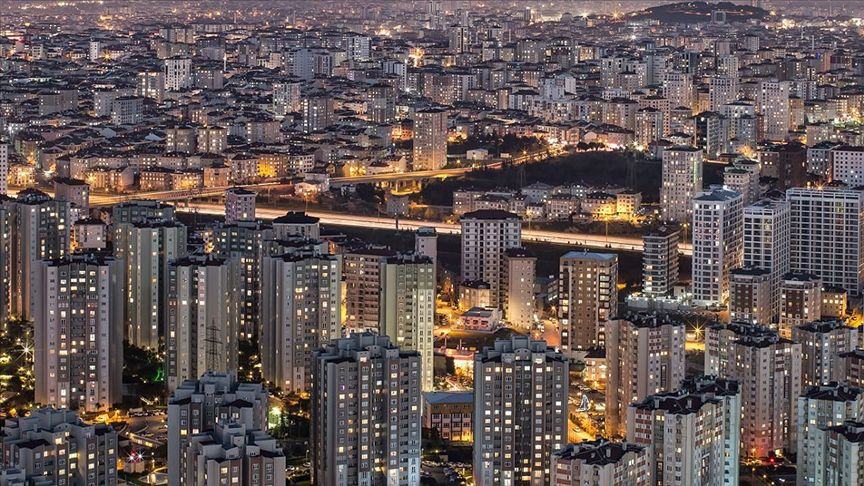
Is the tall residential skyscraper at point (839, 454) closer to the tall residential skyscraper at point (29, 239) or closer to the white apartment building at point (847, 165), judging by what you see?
the tall residential skyscraper at point (29, 239)

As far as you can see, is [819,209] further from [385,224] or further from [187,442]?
[187,442]

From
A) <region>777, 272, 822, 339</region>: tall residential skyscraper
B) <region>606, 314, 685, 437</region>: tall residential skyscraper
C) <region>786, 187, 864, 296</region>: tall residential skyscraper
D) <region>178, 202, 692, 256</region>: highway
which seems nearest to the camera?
<region>606, 314, 685, 437</region>: tall residential skyscraper

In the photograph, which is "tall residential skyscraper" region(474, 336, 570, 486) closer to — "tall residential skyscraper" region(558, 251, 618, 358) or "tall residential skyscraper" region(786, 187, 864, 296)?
"tall residential skyscraper" region(558, 251, 618, 358)

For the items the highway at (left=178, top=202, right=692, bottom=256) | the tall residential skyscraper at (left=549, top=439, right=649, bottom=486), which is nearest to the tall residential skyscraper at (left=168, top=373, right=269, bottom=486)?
the tall residential skyscraper at (left=549, top=439, right=649, bottom=486)

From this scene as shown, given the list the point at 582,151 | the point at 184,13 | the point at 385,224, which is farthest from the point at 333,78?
the point at 184,13

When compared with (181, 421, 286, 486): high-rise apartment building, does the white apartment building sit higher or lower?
higher

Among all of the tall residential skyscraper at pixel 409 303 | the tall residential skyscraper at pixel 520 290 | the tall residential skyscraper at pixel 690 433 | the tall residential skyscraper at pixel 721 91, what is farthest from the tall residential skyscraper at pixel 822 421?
the tall residential skyscraper at pixel 721 91

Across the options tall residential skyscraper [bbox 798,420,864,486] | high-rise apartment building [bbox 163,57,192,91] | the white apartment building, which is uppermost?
high-rise apartment building [bbox 163,57,192,91]
